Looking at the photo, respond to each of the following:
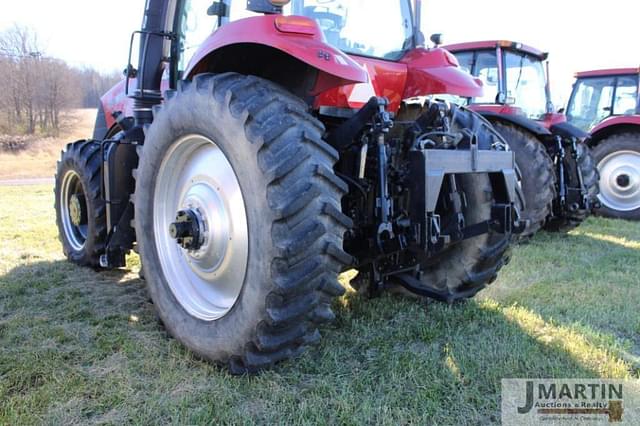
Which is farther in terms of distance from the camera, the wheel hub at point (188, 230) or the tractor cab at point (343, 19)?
A: the tractor cab at point (343, 19)

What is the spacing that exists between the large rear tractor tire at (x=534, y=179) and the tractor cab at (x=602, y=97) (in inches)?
149

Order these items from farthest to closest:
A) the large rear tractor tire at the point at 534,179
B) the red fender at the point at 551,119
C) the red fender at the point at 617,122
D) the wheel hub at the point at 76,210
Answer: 1. the red fender at the point at 617,122
2. the red fender at the point at 551,119
3. the large rear tractor tire at the point at 534,179
4. the wheel hub at the point at 76,210

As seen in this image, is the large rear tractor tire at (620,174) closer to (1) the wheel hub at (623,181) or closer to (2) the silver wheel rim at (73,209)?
(1) the wheel hub at (623,181)

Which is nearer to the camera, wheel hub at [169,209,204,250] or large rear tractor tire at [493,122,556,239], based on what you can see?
wheel hub at [169,209,204,250]

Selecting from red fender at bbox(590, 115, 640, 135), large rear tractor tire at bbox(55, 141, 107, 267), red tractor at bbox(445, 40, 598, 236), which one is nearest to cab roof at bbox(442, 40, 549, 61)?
red tractor at bbox(445, 40, 598, 236)

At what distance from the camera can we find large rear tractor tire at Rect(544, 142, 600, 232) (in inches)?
239

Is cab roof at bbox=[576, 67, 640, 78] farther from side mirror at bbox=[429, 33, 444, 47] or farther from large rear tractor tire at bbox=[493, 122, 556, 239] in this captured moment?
side mirror at bbox=[429, 33, 444, 47]

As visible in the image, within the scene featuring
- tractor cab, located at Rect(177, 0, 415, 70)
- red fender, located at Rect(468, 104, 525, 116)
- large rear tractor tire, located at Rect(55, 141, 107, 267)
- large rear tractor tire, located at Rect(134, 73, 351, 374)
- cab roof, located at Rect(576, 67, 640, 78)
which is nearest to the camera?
large rear tractor tire, located at Rect(134, 73, 351, 374)

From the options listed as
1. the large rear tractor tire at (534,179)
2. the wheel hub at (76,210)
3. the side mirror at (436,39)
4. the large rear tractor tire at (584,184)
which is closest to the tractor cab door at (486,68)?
the large rear tractor tire at (534,179)

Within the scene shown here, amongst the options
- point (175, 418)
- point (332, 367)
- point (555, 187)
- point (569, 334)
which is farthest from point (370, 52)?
point (555, 187)

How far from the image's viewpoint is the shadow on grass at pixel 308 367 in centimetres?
209

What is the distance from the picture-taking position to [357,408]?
82.6 inches

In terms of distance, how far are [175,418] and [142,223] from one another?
48.2 inches

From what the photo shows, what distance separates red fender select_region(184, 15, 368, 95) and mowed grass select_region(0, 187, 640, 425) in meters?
1.35
